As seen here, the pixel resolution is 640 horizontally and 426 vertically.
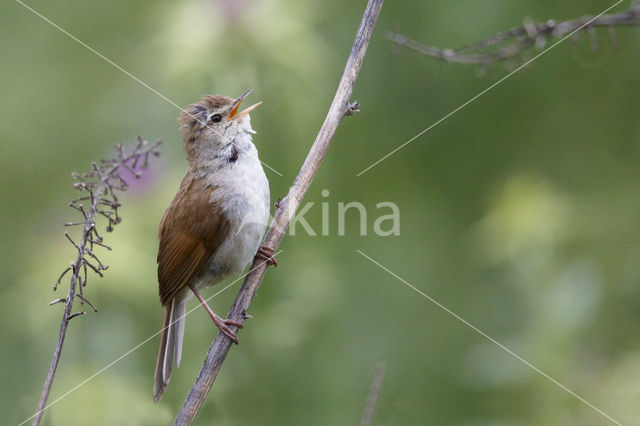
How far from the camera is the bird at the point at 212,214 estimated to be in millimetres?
3727

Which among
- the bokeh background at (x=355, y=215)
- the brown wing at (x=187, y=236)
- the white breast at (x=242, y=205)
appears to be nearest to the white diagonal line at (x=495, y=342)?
the bokeh background at (x=355, y=215)

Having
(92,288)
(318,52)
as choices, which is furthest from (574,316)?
(92,288)

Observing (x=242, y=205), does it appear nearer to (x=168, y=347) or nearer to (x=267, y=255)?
(x=267, y=255)

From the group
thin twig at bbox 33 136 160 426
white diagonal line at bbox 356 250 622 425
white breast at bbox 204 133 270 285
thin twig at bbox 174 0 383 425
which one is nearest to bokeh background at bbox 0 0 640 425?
white diagonal line at bbox 356 250 622 425

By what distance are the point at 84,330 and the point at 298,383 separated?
1116 mm

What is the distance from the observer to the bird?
12.2 feet

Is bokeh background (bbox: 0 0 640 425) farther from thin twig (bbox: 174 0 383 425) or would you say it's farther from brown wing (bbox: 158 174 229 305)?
thin twig (bbox: 174 0 383 425)

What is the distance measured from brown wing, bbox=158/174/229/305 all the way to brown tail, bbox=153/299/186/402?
0.13 metres

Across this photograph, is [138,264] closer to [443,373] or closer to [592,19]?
A: [443,373]

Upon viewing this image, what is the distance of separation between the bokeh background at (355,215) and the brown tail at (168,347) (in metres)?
0.09

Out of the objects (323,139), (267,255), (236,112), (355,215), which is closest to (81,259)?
(323,139)

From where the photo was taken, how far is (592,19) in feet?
10.0

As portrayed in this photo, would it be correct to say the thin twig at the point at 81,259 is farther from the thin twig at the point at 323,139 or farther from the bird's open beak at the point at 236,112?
the bird's open beak at the point at 236,112

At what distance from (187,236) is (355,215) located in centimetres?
116
